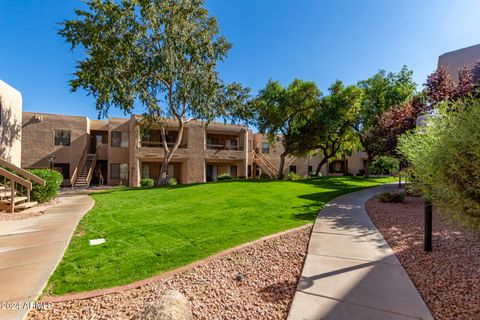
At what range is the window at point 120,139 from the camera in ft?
78.3

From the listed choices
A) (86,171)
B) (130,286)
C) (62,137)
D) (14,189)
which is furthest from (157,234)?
(62,137)

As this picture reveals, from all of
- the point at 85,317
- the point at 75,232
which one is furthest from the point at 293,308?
the point at 75,232

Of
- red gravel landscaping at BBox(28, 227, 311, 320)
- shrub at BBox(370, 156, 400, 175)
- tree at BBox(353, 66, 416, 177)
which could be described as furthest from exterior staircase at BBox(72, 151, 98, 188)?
shrub at BBox(370, 156, 400, 175)

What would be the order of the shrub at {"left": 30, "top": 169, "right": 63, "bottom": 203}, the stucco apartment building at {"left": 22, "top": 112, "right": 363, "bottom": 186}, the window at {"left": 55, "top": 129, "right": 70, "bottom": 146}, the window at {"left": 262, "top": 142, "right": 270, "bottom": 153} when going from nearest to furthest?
1. the shrub at {"left": 30, "top": 169, "right": 63, "bottom": 203}
2. the stucco apartment building at {"left": 22, "top": 112, "right": 363, "bottom": 186}
3. the window at {"left": 55, "top": 129, "right": 70, "bottom": 146}
4. the window at {"left": 262, "top": 142, "right": 270, "bottom": 153}

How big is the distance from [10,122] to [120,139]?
408 inches

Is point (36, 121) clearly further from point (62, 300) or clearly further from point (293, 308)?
point (293, 308)

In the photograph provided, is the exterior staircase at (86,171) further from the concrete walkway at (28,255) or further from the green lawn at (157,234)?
the concrete walkway at (28,255)

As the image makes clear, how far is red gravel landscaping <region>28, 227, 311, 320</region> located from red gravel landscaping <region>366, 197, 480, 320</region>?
1889 mm

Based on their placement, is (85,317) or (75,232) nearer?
(85,317)

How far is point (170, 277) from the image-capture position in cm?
383

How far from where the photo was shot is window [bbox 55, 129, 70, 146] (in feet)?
73.0

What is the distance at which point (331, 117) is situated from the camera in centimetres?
2100

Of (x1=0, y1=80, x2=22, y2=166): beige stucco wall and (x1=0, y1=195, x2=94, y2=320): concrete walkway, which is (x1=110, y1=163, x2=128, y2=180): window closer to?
(x1=0, y1=80, x2=22, y2=166): beige stucco wall

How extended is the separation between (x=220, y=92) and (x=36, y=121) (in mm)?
17369
